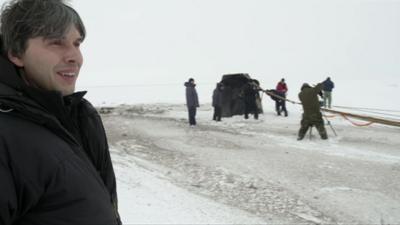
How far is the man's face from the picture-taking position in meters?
1.58

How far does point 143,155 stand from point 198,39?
101494 mm

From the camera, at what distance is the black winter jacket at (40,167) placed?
1.36m

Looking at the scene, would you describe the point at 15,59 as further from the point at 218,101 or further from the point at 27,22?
the point at 218,101

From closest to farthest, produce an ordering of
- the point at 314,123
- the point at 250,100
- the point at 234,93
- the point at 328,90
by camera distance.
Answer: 1. the point at 314,123
2. the point at 250,100
3. the point at 234,93
4. the point at 328,90

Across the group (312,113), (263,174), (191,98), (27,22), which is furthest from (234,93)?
(27,22)

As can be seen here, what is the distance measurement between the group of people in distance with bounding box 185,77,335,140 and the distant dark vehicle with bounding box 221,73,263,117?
1.34ft

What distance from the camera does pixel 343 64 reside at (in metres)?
74.4

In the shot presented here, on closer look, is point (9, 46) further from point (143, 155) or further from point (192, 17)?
point (192, 17)

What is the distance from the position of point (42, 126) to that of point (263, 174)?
6.78m

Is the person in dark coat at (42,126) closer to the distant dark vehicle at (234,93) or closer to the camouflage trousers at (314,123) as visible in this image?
the camouflage trousers at (314,123)

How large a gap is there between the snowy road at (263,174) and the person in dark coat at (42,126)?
3.69 meters

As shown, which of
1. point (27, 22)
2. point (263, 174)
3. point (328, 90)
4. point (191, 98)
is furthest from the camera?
point (328, 90)

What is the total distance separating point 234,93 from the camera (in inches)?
685

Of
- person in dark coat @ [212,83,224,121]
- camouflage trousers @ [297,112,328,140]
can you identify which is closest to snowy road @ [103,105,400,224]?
camouflage trousers @ [297,112,328,140]
